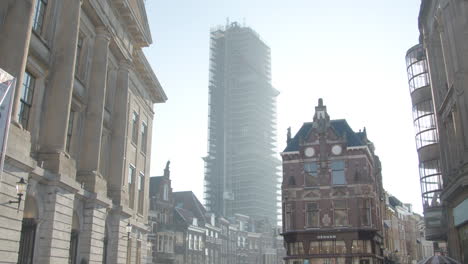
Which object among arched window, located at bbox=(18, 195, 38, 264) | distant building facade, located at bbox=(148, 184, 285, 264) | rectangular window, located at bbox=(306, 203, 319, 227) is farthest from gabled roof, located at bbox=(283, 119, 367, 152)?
arched window, located at bbox=(18, 195, 38, 264)

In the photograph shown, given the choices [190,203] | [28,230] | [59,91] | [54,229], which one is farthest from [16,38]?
[190,203]

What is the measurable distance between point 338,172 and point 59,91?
38.4 m

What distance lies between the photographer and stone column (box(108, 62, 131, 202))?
95.6 feet

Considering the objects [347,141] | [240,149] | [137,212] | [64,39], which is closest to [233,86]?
[240,149]

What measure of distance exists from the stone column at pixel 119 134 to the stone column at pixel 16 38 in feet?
42.2

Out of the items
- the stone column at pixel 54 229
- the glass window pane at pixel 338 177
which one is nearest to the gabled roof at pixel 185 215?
the glass window pane at pixel 338 177

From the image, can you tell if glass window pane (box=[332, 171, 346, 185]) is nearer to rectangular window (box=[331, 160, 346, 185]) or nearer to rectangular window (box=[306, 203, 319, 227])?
rectangular window (box=[331, 160, 346, 185])

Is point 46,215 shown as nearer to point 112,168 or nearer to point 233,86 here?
point 112,168

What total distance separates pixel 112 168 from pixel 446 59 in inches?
813

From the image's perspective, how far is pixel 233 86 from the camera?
643 feet

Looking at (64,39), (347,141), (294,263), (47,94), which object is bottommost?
(294,263)

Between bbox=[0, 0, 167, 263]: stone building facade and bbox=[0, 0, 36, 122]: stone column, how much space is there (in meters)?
0.04

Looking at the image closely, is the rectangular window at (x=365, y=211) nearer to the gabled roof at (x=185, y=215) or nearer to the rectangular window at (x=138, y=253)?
the rectangular window at (x=138, y=253)

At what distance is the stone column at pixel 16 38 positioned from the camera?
1642 cm
